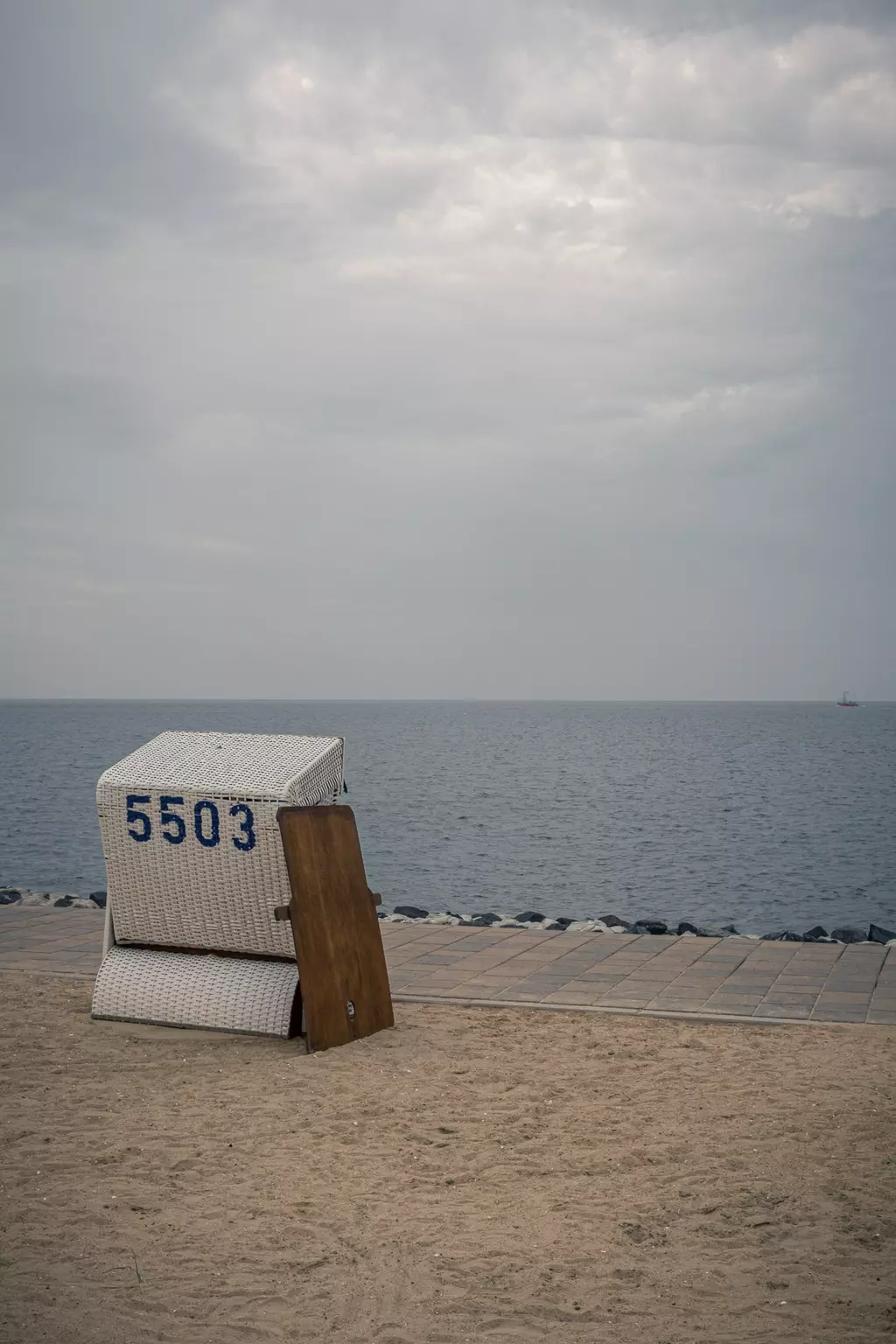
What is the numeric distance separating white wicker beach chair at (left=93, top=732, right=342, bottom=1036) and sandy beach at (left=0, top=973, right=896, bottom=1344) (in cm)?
23

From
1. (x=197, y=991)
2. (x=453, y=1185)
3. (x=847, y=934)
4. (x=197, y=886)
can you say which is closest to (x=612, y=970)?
(x=197, y=991)

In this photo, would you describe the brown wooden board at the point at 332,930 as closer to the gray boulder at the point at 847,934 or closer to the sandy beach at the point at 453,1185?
the sandy beach at the point at 453,1185

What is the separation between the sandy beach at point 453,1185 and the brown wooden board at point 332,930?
0.61ft

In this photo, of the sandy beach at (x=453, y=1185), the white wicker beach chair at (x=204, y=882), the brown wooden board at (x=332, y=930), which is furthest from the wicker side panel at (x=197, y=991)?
the brown wooden board at (x=332, y=930)

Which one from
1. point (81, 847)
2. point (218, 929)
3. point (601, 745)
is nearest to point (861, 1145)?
point (218, 929)

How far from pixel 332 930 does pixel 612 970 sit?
2657 mm

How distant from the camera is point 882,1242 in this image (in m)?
4.08

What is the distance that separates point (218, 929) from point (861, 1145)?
141 inches

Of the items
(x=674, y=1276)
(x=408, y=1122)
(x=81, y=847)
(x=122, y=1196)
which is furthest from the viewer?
(x=81, y=847)

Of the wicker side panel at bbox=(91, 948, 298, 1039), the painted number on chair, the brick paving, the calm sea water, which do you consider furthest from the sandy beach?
the calm sea water

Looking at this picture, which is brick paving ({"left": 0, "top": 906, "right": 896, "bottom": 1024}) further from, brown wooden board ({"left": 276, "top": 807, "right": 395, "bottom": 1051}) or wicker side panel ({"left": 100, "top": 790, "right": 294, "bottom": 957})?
wicker side panel ({"left": 100, "top": 790, "right": 294, "bottom": 957})

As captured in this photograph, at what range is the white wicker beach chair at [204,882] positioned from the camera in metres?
6.61

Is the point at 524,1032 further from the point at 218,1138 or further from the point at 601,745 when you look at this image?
the point at 601,745

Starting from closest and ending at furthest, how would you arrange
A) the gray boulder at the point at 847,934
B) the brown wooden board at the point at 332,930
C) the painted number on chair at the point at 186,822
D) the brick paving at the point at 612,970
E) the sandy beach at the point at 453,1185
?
1. the sandy beach at the point at 453,1185
2. the brown wooden board at the point at 332,930
3. the painted number on chair at the point at 186,822
4. the brick paving at the point at 612,970
5. the gray boulder at the point at 847,934
